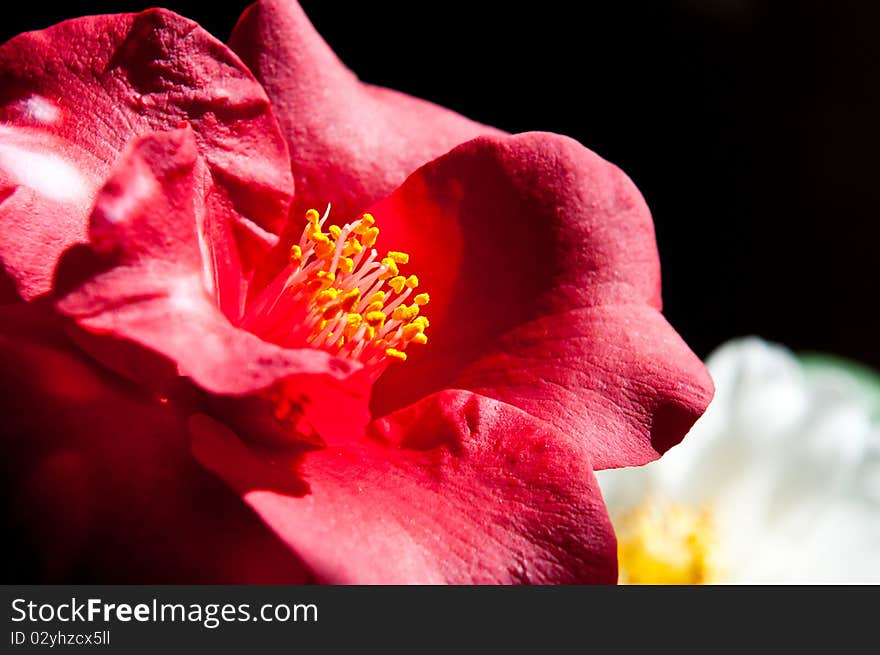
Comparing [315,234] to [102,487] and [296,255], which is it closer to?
[296,255]

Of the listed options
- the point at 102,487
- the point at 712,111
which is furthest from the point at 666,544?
the point at 712,111

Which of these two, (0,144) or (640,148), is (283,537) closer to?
(0,144)

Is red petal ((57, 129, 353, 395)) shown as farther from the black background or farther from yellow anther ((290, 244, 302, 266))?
the black background

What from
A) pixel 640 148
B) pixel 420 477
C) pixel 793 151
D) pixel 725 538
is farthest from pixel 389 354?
pixel 793 151

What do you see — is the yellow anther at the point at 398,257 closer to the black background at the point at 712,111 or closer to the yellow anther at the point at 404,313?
the yellow anther at the point at 404,313

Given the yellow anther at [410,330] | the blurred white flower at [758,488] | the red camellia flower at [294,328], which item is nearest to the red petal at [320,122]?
the red camellia flower at [294,328]

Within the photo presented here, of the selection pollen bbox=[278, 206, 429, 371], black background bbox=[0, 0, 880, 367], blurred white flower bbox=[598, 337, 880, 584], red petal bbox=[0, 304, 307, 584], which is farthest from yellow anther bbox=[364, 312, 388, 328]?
black background bbox=[0, 0, 880, 367]
